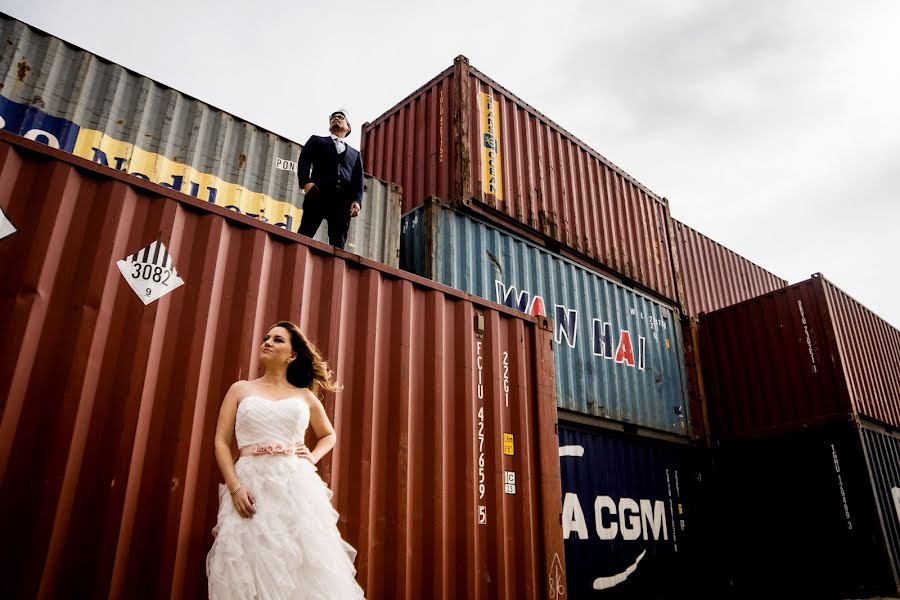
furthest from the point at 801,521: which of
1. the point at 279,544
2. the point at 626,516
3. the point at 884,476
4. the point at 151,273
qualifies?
the point at 151,273

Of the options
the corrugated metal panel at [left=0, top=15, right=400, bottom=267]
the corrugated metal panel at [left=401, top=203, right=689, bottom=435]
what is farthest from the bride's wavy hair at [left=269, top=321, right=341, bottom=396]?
the corrugated metal panel at [left=401, top=203, right=689, bottom=435]

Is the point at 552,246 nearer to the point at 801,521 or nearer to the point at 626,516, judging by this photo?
the point at 626,516

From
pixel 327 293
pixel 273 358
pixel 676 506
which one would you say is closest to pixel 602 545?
pixel 676 506

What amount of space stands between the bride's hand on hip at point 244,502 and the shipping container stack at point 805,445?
906cm

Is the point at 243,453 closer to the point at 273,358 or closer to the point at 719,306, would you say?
the point at 273,358

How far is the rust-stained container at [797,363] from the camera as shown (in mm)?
9172

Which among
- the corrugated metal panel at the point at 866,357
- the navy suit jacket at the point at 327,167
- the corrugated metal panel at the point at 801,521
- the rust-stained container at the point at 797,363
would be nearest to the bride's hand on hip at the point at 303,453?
the navy suit jacket at the point at 327,167

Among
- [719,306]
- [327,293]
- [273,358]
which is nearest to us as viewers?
[273,358]

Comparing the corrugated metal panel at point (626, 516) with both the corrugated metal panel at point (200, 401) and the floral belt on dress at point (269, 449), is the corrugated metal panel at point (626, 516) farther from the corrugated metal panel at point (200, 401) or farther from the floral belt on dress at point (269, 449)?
the floral belt on dress at point (269, 449)

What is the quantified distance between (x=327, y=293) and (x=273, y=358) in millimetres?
1069

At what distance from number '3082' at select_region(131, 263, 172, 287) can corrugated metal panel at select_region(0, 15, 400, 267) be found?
275 centimetres

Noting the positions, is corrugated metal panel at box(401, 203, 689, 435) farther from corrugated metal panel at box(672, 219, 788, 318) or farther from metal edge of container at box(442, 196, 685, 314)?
corrugated metal panel at box(672, 219, 788, 318)

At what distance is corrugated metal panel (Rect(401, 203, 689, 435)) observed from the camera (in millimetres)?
7695

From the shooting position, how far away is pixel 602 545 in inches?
303
